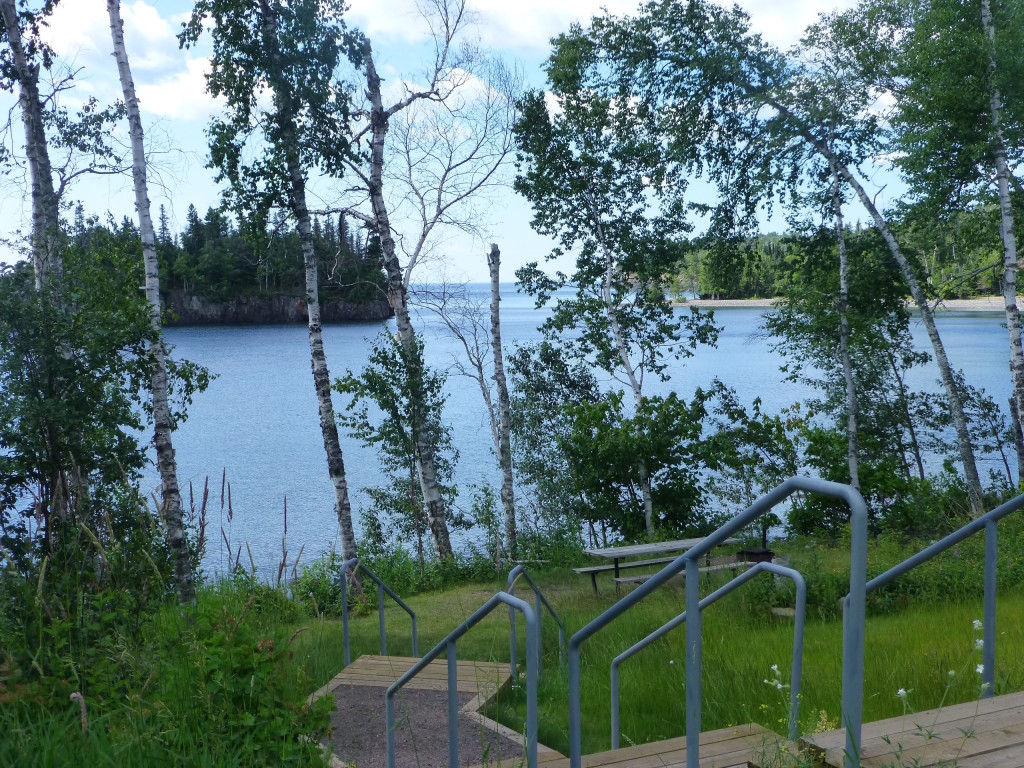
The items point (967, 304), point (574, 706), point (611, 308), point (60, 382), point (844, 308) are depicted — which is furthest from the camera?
point (967, 304)

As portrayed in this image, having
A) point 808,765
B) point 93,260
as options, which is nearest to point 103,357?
point 93,260

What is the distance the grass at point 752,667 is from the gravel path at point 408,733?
0.23m

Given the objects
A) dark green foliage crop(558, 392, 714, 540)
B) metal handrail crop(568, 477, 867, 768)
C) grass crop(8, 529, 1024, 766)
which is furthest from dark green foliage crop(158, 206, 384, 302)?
metal handrail crop(568, 477, 867, 768)

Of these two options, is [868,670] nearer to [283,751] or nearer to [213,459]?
[283,751]

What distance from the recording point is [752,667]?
4.79 m

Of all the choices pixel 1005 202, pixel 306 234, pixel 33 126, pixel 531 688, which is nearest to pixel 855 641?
pixel 531 688

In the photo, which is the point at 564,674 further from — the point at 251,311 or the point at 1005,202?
the point at 251,311

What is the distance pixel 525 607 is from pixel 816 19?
1628cm

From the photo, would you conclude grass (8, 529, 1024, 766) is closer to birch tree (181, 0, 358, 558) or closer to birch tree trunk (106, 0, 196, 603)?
birch tree trunk (106, 0, 196, 603)

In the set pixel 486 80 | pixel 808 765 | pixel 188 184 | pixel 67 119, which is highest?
pixel 486 80

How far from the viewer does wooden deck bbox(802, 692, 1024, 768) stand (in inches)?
94.4

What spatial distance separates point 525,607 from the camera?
254 centimetres

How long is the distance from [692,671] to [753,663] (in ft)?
9.41

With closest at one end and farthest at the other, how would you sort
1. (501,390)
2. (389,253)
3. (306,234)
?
(306,234) → (389,253) → (501,390)
